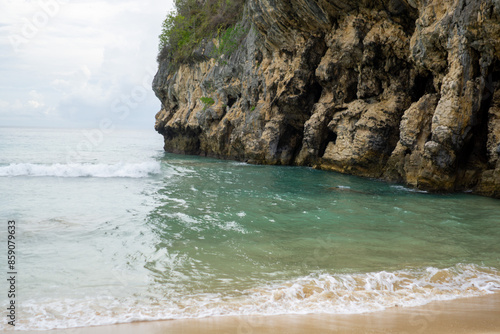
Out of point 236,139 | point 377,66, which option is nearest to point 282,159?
point 236,139

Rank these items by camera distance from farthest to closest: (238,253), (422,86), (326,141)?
(326,141) → (422,86) → (238,253)

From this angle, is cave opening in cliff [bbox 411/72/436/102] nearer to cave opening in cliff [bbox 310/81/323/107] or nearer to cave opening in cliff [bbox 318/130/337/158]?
cave opening in cliff [bbox 318/130/337/158]

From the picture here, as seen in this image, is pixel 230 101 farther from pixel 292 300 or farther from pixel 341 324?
pixel 341 324

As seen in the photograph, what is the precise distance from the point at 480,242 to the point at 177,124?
1234 inches

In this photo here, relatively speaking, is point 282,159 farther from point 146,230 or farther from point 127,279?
point 127,279

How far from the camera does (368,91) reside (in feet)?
57.9

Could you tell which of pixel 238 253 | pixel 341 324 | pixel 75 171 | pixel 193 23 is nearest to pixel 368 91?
pixel 238 253

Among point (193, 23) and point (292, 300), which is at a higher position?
point (193, 23)

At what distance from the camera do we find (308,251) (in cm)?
640

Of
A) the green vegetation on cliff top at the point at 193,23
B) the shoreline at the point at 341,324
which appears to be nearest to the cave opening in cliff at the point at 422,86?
the shoreline at the point at 341,324

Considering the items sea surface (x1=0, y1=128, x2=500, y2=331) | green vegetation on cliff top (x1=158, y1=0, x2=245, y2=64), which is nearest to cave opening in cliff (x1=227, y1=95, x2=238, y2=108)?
green vegetation on cliff top (x1=158, y1=0, x2=245, y2=64)

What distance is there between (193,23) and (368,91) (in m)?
21.9

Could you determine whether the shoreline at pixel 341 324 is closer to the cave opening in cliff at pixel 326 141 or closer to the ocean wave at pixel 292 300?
the ocean wave at pixel 292 300

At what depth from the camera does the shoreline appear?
3.70 meters
